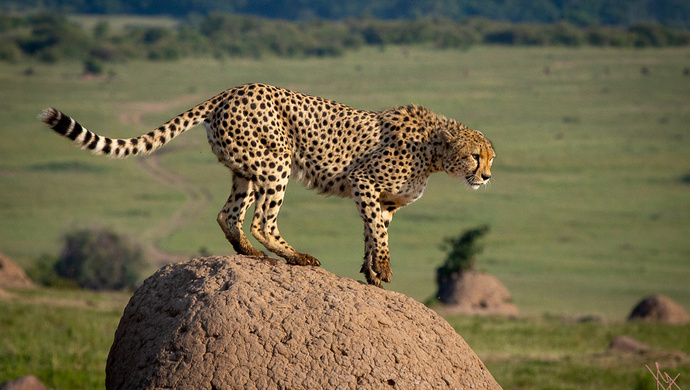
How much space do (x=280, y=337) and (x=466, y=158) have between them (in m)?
2.40

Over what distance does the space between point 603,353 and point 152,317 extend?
13352 millimetres

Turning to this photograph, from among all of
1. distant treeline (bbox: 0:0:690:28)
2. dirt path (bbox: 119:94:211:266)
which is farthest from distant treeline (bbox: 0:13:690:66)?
distant treeline (bbox: 0:0:690:28)

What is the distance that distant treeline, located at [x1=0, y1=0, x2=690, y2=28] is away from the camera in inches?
5187

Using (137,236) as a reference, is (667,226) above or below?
above

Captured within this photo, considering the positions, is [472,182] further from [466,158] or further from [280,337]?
[280,337]

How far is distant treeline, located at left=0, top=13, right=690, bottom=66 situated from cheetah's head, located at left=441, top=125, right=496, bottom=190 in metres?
79.2

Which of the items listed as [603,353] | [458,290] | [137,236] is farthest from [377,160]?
[137,236]

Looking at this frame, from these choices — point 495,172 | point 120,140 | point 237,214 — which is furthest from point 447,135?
point 495,172

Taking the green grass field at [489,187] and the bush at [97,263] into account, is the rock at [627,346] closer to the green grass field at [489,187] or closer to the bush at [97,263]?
the green grass field at [489,187]

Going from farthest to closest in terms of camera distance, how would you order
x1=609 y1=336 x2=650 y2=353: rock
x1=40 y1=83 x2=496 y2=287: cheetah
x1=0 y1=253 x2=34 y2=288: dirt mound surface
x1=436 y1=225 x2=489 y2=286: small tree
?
x1=436 y1=225 x2=489 y2=286: small tree
x1=0 y1=253 x2=34 y2=288: dirt mound surface
x1=609 y1=336 x2=650 y2=353: rock
x1=40 y1=83 x2=496 y2=287: cheetah

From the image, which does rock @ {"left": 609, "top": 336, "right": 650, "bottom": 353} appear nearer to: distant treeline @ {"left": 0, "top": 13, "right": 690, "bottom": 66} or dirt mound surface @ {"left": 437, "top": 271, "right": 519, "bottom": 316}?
dirt mound surface @ {"left": 437, "top": 271, "right": 519, "bottom": 316}

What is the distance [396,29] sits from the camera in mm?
104000

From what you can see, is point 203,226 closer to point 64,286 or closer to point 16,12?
point 64,286

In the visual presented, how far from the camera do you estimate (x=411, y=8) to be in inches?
5305
